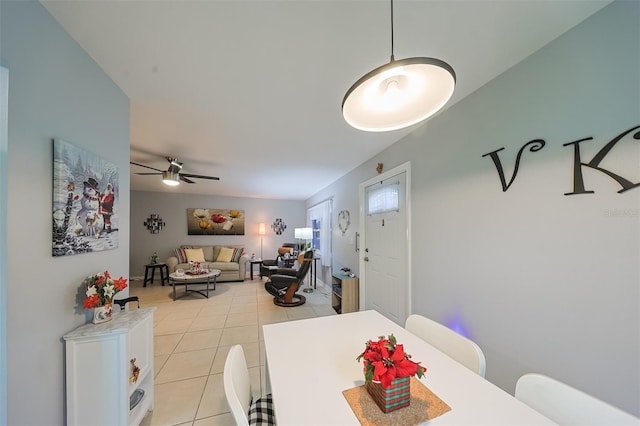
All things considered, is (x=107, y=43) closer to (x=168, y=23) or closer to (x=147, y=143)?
(x=168, y=23)

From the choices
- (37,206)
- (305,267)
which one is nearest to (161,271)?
(305,267)

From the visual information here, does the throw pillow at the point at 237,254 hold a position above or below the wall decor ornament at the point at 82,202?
below

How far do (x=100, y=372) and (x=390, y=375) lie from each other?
5.12 feet

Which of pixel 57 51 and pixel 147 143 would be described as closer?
pixel 57 51

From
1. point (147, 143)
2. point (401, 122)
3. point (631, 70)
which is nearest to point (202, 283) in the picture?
point (147, 143)

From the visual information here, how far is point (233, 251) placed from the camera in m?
5.88

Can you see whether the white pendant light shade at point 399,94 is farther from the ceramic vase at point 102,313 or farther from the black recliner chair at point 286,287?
the black recliner chair at point 286,287

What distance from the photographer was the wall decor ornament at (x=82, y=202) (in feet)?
3.62

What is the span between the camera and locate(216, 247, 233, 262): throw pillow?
5.74 metres

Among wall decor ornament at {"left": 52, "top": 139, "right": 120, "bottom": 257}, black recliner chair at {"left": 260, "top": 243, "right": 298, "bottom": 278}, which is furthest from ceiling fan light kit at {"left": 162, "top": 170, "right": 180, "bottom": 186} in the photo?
black recliner chair at {"left": 260, "top": 243, "right": 298, "bottom": 278}

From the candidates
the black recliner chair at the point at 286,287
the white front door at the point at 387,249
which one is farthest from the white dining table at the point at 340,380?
the black recliner chair at the point at 286,287

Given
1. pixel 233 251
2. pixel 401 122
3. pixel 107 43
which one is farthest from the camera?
pixel 233 251

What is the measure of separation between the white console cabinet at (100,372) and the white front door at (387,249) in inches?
92.8

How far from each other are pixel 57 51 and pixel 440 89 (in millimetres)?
1870
